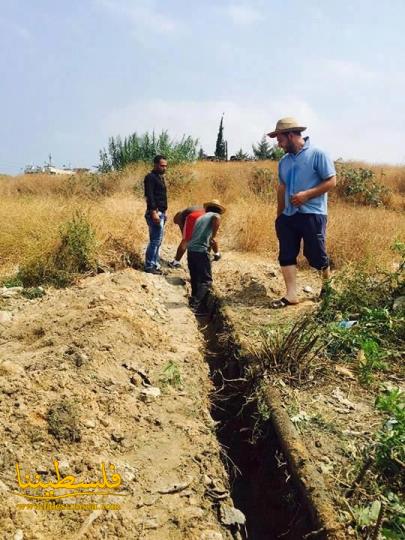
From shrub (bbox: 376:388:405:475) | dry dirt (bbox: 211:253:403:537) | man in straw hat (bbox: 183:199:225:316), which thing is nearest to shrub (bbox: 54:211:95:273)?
man in straw hat (bbox: 183:199:225:316)

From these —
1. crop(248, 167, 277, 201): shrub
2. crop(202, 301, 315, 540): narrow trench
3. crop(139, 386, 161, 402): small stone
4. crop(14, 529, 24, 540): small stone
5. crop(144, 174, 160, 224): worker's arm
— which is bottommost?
crop(202, 301, 315, 540): narrow trench

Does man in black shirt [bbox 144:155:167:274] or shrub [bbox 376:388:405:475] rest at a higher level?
man in black shirt [bbox 144:155:167:274]

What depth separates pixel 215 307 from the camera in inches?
221

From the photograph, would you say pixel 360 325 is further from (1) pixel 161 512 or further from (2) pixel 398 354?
(1) pixel 161 512

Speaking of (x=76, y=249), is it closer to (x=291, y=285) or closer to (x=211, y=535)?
(x=291, y=285)

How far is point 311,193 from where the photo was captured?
16.0 ft

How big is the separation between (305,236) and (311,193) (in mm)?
469

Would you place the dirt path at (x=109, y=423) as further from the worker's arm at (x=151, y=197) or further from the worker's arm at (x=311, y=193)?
the worker's arm at (x=151, y=197)

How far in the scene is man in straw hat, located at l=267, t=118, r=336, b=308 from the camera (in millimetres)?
4926

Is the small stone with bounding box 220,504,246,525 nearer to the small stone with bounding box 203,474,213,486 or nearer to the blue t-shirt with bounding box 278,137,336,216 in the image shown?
the small stone with bounding box 203,474,213,486

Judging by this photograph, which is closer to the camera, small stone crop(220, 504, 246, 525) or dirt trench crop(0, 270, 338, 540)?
dirt trench crop(0, 270, 338, 540)

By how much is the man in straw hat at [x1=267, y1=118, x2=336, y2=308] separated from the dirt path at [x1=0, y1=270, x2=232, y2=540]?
1438 mm

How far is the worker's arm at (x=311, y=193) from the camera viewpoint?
4.87 meters

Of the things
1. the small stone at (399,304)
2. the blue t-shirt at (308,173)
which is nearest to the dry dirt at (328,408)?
the small stone at (399,304)
